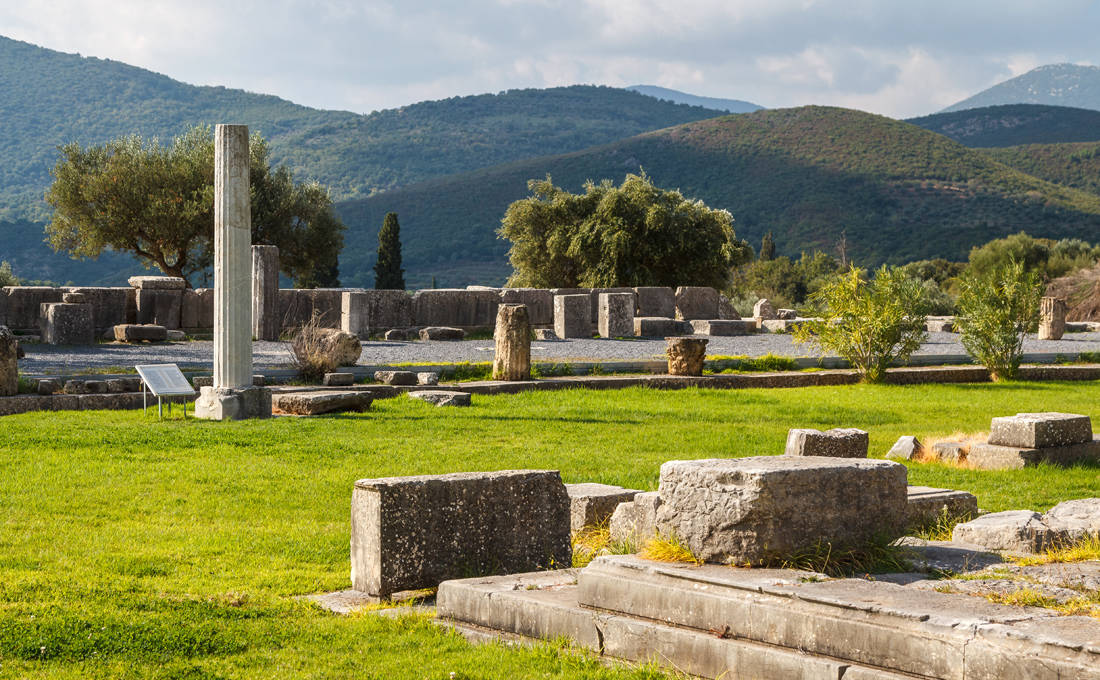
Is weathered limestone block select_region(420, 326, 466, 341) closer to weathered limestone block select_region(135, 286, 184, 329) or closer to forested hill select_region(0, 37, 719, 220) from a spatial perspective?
weathered limestone block select_region(135, 286, 184, 329)

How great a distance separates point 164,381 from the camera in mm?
14508

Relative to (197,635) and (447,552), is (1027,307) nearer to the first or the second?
(447,552)

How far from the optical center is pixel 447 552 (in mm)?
6488

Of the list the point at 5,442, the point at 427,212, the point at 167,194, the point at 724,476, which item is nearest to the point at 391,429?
the point at 5,442

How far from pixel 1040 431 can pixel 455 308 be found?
772 inches

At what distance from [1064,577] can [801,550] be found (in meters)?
1.13

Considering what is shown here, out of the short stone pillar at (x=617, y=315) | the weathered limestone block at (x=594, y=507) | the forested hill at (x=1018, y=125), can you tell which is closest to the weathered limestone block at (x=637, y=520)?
the weathered limestone block at (x=594, y=507)

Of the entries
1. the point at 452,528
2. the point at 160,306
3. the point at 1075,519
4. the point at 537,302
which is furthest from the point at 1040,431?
the point at 160,306

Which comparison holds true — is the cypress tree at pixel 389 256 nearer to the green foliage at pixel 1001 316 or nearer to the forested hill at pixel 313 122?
the green foliage at pixel 1001 316

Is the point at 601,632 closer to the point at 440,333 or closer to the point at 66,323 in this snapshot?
the point at 66,323

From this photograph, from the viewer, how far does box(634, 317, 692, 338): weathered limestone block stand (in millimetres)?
30406

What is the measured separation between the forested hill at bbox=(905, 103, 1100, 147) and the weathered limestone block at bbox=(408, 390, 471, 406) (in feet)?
394

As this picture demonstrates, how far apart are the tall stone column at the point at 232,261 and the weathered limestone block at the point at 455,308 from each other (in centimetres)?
1418

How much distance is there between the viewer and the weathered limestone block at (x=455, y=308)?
29656 millimetres
